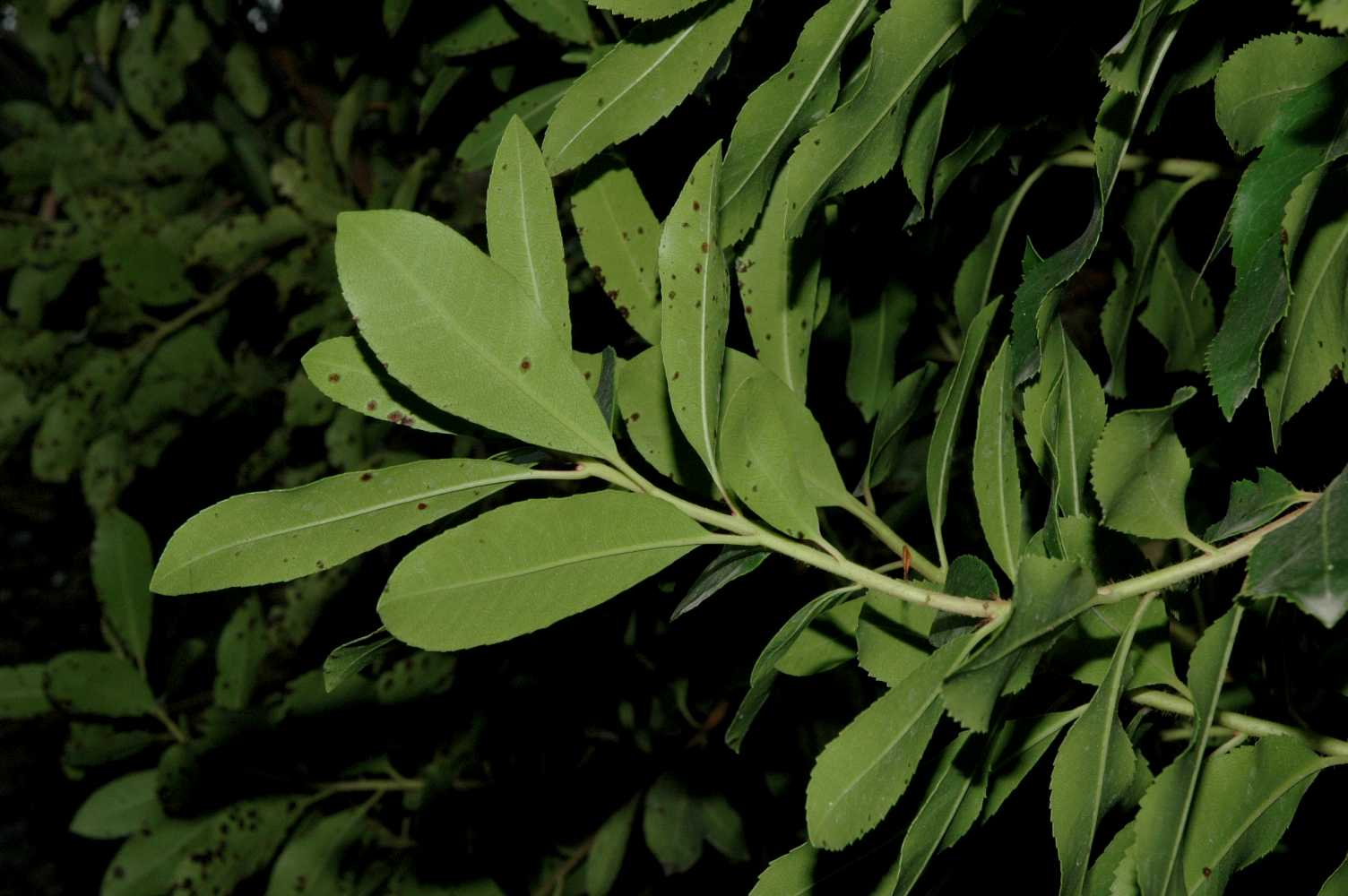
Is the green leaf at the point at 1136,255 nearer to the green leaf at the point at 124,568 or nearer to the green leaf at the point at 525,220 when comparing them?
the green leaf at the point at 525,220

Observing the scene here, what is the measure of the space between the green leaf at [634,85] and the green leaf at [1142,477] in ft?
0.93

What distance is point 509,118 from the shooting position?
822 mm

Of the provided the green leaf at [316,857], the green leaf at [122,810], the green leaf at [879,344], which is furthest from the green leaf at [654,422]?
the green leaf at [122,810]

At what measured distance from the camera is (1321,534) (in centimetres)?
36

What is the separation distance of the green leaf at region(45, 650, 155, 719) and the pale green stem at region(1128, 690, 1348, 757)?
108 cm

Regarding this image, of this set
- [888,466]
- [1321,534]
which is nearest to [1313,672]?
[888,466]

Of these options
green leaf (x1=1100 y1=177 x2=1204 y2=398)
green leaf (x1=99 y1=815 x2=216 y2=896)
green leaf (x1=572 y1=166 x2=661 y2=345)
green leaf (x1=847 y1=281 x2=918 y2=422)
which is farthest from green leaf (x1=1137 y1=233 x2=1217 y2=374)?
green leaf (x1=99 y1=815 x2=216 y2=896)

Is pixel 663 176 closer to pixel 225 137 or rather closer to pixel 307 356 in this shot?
pixel 307 356

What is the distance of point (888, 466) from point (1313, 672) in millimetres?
332

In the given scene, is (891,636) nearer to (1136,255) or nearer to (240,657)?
(1136,255)

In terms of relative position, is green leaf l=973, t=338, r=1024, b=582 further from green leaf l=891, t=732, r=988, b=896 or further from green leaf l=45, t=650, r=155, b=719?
green leaf l=45, t=650, r=155, b=719

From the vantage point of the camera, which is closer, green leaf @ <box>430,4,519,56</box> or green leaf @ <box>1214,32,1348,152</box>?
green leaf @ <box>1214,32,1348,152</box>

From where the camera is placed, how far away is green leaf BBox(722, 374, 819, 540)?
0.52 meters

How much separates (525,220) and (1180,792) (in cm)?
40
